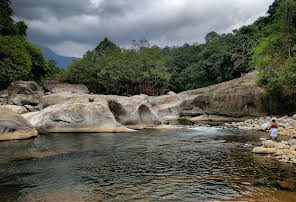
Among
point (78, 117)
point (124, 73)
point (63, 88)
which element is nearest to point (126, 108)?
point (78, 117)

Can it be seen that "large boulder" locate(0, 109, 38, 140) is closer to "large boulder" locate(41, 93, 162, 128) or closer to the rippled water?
the rippled water

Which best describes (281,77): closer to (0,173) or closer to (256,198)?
(256,198)

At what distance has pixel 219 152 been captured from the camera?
9.01 metres

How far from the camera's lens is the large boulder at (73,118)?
43.4ft

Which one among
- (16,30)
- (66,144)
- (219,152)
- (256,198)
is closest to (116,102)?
(66,144)

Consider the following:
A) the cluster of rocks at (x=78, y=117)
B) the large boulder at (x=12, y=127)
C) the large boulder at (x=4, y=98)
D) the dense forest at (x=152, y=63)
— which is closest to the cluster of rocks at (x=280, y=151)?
the cluster of rocks at (x=78, y=117)

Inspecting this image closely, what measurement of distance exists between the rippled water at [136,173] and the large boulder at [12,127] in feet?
3.63

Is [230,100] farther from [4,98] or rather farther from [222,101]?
[4,98]

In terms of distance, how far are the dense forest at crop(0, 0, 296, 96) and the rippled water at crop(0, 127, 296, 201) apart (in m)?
15.7

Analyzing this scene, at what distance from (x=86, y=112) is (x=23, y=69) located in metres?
19.0

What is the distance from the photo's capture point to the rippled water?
186 inches

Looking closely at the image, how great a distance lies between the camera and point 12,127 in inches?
425

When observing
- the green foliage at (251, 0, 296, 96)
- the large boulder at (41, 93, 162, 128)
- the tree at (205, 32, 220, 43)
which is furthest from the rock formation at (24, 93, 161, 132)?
the tree at (205, 32, 220, 43)

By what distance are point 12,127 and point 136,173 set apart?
7.64 m
